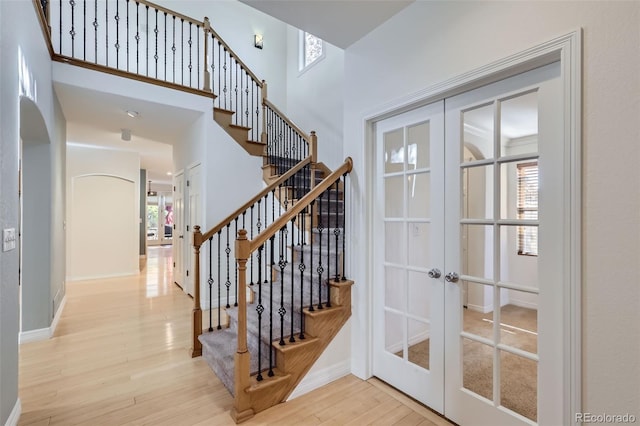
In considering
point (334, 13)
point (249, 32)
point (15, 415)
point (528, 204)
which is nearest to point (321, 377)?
point (528, 204)

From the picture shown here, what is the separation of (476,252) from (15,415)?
301 cm

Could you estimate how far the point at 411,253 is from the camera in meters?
2.15

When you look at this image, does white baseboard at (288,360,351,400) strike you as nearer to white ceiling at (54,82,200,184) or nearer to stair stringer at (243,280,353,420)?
stair stringer at (243,280,353,420)

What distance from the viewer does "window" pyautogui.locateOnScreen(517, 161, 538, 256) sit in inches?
62.0

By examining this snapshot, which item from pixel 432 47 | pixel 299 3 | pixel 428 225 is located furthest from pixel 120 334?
pixel 432 47

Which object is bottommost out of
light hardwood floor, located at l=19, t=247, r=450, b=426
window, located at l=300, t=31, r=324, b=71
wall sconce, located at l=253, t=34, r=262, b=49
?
light hardwood floor, located at l=19, t=247, r=450, b=426

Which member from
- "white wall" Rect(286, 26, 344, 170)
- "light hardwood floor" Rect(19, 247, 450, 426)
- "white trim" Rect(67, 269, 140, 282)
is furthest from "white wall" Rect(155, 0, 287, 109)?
"light hardwood floor" Rect(19, 247, 450, 426)

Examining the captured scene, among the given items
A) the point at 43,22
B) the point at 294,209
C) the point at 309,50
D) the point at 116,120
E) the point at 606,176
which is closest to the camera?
the point at 606,176

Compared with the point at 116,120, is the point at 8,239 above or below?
below

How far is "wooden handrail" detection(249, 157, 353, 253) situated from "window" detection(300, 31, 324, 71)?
3881 millimetres

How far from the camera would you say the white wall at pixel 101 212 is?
5957 millimetres

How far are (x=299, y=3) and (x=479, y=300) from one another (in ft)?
7.16

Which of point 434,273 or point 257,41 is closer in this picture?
point 434,273

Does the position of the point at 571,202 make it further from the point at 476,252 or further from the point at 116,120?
the point at 116,120
